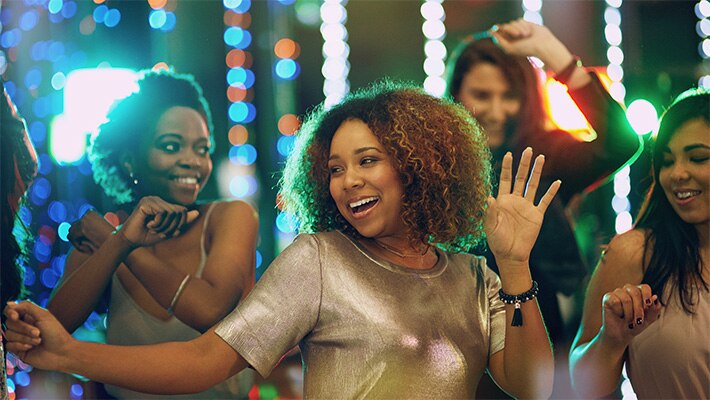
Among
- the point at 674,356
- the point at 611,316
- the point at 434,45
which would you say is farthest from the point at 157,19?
the point at 674,356

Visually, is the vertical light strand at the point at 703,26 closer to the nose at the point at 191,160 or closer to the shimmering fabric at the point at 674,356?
the shimmering fabric at the point at 674,356

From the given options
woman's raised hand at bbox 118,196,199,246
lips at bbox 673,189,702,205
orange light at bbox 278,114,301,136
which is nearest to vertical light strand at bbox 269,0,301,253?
orange light at bbox 278,114,301,136

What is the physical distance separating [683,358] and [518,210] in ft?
2.14

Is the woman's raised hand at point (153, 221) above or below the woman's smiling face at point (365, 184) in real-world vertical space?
below

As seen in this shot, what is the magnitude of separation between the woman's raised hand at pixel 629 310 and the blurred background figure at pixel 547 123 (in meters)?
0.59

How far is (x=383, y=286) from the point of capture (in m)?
1.74

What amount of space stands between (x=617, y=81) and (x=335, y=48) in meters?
1.00

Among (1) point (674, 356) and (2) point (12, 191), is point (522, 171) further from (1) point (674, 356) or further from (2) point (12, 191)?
(2) point (12, 191)

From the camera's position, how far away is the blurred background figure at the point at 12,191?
222cm

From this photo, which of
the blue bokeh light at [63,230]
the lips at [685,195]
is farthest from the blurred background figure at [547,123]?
the blue bokeh light at [63,230]

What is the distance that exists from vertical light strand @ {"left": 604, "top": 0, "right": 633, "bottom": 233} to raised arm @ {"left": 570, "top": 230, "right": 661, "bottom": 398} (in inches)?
10.6

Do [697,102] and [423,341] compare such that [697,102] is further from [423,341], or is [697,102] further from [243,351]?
[243,351]

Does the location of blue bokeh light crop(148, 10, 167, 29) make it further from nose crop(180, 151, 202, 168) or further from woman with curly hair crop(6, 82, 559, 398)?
woman with curly hair crop(6, 82, 559, 398)

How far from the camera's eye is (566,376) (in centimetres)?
245
